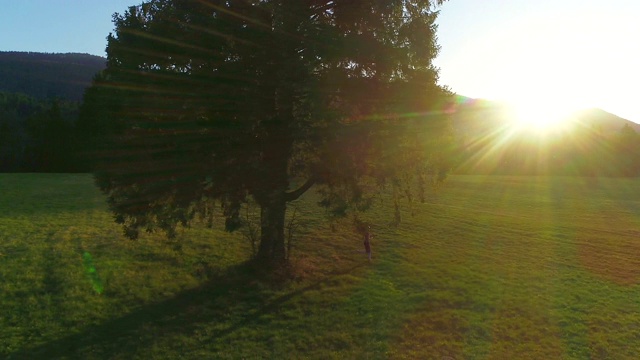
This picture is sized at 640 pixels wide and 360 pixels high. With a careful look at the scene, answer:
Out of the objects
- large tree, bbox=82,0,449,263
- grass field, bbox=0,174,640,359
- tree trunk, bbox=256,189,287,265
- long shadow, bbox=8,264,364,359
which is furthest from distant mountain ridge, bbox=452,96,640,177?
long shadow, bbox=8,264,364,359

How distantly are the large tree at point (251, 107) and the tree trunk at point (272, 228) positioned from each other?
0.68 ft

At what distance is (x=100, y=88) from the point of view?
47.4ft

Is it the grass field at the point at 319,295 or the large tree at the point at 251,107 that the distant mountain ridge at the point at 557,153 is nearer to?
the grass field at the point at 319,295

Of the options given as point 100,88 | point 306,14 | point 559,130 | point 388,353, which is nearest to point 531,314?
point 388,353

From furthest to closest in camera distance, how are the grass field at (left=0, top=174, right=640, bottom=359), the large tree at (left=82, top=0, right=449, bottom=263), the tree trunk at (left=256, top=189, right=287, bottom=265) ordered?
the tree trunk at (left=256, top=189, right=287, bottom=265), the large tree at (left=82, top=0, right=449, bottom=263), the grass field at (left=0, top=174, right=640, bottom=359)

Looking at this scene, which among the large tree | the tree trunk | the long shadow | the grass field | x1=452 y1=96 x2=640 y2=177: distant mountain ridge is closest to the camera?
the long shadow

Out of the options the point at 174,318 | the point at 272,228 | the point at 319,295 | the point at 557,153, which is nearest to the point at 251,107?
the point at 272,228

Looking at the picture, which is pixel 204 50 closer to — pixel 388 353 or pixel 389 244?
pixel 388 353

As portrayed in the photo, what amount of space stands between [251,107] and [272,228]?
4.89 metres

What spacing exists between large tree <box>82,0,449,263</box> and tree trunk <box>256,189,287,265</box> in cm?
21

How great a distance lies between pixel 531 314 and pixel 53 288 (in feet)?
49.5

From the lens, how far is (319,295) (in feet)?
53.4

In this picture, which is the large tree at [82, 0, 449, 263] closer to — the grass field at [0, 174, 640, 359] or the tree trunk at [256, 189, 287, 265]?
the tree trunk at [256, 189, 287, 265]

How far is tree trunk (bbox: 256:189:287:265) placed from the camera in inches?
612
